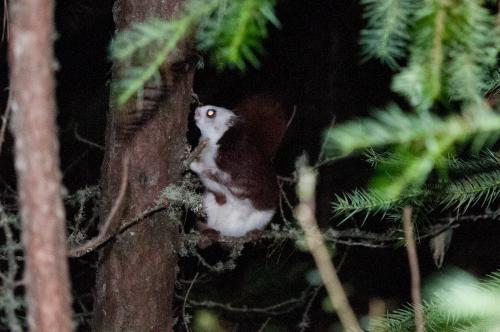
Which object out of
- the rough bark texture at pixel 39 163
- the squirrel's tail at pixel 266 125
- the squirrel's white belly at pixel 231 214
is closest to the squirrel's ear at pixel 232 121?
the squirrel's tail at pixel 266 125

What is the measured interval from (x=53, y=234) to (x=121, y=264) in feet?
6.71

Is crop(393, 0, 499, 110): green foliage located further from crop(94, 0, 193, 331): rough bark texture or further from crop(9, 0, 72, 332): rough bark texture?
crop(94, 0, 193, 331): rough bark texture

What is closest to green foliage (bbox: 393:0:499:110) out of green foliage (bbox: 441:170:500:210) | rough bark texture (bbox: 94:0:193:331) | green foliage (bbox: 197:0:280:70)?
green foliage (bbox: 197:0:280:70)

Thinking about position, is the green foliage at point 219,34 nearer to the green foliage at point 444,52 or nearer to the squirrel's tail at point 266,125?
the green foliage at point 444,52

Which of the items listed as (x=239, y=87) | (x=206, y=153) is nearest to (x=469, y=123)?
(x=206, y=153)

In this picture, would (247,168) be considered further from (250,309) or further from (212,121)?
(250,309)

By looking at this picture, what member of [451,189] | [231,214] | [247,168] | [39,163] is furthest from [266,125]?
[39,163]

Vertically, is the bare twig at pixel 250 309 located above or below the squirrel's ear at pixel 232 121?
below

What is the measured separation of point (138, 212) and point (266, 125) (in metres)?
1.61

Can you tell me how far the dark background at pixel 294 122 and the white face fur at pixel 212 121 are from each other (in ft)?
1.90

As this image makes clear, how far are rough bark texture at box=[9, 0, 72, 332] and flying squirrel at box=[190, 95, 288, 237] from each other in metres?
2.75

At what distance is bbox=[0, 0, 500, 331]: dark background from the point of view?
18.0 feet

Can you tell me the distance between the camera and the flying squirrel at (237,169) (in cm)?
409

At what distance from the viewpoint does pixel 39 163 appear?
1115mm
